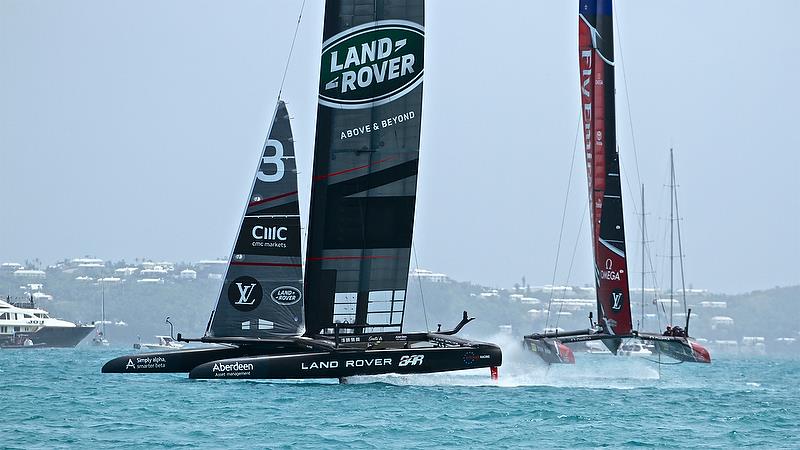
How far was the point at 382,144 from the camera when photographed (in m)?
24.9

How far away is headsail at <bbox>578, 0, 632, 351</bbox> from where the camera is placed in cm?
3244

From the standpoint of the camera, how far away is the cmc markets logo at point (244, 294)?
2517cm

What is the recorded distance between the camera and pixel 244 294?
2517 centimetres

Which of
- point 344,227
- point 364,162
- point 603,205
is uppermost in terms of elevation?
point 603,205

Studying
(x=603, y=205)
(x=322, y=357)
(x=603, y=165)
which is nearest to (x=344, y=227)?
(x=322, y=357)

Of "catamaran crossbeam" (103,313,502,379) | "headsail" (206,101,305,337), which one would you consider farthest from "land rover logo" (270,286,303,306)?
"catamaran crossbeam" (103,313,502,379)

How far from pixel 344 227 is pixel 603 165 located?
10.1 metres

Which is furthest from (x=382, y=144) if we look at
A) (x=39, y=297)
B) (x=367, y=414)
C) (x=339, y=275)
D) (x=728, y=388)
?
(x=39, y=297)

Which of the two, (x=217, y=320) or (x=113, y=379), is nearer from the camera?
(x=217, y=320)

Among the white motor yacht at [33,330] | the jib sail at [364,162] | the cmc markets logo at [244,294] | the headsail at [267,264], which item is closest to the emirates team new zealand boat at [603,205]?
the jib sail at [364,162]

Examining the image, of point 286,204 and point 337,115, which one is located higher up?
point 337,115

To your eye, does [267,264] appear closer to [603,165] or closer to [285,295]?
[285,295]

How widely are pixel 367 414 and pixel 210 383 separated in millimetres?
5892

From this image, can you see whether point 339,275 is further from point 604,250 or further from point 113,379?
point 604,250
